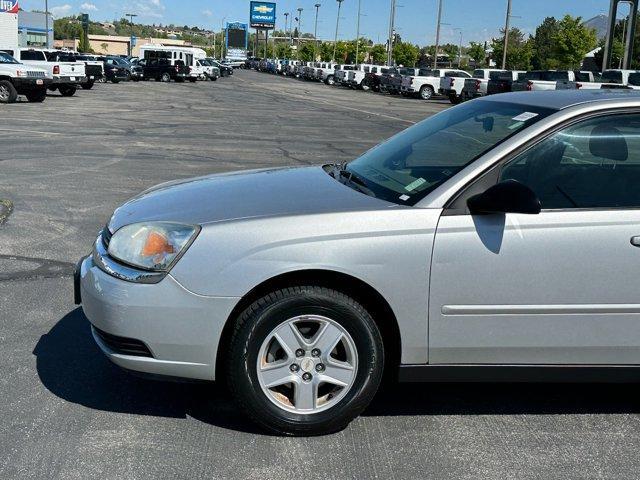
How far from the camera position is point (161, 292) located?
3703 millimetres

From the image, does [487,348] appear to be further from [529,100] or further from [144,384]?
[144,384]

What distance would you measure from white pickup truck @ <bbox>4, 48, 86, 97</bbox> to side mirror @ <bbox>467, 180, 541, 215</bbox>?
91.4 feet

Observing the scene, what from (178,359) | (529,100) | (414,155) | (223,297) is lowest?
(178,359)

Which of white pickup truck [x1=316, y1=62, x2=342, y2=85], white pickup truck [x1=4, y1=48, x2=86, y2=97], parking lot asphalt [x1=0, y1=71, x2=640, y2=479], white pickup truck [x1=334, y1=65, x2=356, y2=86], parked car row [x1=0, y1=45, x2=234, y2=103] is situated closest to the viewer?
parking lot asphalt [x1=0, y1=71, x2=640, y2=479]

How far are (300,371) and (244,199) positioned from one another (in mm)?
930

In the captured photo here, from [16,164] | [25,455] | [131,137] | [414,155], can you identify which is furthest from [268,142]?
[25,455]

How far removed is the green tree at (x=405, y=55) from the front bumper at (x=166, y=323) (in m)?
113

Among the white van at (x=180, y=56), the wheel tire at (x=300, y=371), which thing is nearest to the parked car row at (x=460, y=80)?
the white van at (x=180, y=56)

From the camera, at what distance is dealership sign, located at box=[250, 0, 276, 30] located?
13925 centimetres

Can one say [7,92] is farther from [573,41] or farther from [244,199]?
[573,41]

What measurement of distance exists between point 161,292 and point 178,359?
33 cm

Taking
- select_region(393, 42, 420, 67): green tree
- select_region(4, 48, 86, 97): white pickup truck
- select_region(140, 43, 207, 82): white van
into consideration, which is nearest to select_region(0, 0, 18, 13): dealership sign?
select_region(140, 43, 207, 82): white van

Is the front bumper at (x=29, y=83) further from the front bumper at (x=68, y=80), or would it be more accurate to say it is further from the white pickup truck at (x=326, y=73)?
the white pickup truck at (x=326, y=73)

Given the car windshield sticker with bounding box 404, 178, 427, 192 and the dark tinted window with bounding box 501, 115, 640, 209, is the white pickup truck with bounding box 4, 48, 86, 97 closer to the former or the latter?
the car windshield sticker with bounding box 404, 178, 427, 192
